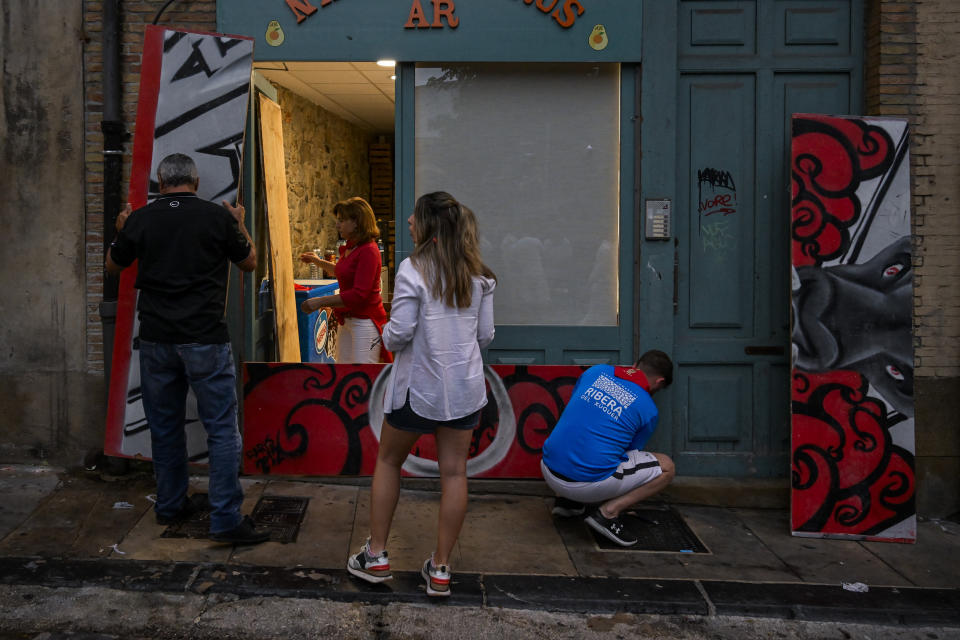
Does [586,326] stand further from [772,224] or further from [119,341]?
[119,341]

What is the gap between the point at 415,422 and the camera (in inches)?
154

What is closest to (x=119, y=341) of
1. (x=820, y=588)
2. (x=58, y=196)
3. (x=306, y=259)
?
(x=58, y=196)

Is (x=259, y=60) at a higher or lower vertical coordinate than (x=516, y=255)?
higher

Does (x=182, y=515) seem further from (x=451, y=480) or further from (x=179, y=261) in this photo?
(x=451, y=480)

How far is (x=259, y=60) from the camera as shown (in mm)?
5516

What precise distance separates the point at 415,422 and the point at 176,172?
192 cm

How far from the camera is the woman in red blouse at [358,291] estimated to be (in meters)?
5.66

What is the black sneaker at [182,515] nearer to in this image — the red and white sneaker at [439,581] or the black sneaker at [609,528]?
the red and white sneaker at [439,581]

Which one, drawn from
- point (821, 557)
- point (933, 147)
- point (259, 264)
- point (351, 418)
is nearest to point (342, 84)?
point (259, 264)

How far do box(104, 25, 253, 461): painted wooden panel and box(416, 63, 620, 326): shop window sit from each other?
1.26 m

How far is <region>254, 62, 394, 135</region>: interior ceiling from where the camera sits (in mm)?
5863

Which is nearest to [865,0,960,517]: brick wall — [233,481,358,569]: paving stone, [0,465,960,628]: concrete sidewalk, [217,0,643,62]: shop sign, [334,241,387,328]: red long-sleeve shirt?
[0,465,960,628]: concrete sidewalk

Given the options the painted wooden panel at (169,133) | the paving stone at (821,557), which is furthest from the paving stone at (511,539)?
the painted wooden panel at (169,133)

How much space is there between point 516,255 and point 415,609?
2605 mm
